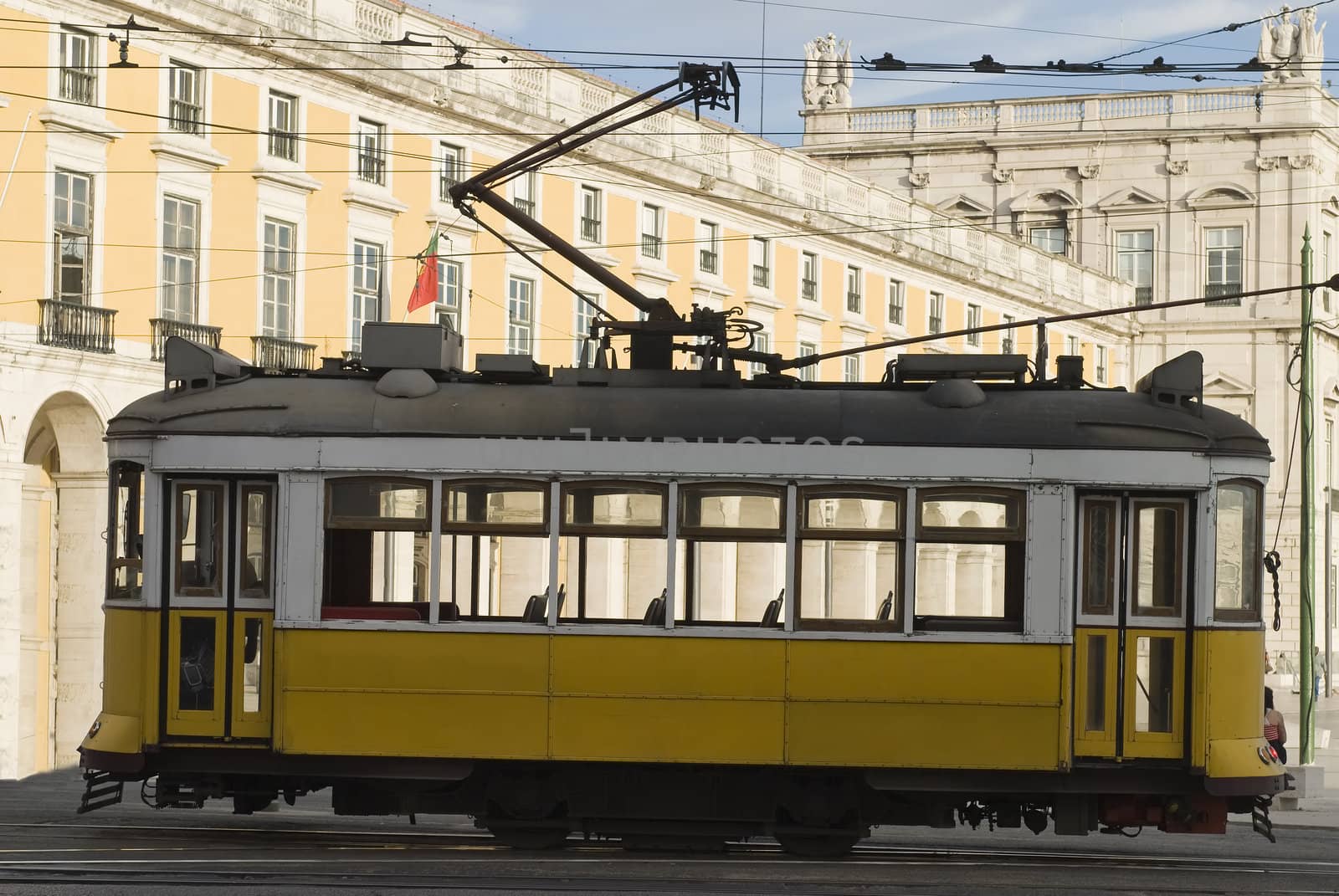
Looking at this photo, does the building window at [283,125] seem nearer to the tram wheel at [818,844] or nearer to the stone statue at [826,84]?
the tram wheel at [818,844]

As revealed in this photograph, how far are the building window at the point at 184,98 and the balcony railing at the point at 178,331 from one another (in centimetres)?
307

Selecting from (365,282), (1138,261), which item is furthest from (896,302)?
(365,282)

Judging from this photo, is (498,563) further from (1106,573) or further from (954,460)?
(1106,573)

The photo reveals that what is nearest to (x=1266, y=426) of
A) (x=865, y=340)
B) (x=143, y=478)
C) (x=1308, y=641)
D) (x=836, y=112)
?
(x=836, y=112)

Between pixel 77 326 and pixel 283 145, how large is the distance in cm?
594

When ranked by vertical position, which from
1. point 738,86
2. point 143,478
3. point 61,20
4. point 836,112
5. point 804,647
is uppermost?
point 836,112

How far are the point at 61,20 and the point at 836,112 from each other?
4762 centimetres

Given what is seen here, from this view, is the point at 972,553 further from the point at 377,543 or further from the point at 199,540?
the point at 199,540

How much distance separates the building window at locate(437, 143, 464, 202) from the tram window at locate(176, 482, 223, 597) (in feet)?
77.7

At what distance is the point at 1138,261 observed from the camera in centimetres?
7188

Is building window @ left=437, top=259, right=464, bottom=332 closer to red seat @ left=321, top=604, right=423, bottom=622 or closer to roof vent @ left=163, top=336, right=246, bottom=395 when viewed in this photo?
roof vent @ left=163, top=336, right=246, bottom=395

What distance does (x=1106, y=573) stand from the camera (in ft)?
43.7

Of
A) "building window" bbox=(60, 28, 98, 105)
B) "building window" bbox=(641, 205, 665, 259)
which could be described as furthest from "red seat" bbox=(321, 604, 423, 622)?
"building window" bbox=(641, 205, 665, 259)

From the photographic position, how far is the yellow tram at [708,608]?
43.3 feet
